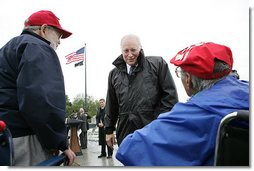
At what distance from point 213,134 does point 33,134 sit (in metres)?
0.89

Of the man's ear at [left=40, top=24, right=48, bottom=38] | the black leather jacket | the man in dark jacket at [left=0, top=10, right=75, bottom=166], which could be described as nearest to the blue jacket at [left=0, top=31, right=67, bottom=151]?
the man in dark jacket at [left=0, top=10, right=75, bottom=166]

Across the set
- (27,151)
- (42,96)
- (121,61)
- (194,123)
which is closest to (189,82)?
(194,123)

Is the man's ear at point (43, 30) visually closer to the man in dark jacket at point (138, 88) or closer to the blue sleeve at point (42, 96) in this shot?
the blue sleeve at point (42, 96)

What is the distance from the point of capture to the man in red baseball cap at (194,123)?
108cm

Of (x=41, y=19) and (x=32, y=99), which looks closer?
(x=32, y=99)

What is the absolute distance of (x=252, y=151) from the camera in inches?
42.8

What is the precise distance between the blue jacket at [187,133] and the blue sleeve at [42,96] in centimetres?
46

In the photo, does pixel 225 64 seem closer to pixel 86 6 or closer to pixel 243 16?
pixel 243 16

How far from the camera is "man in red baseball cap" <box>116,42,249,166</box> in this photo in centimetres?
108

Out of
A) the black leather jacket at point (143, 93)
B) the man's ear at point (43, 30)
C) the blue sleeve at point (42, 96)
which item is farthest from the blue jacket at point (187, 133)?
the black leather jacket at point (143, 93)

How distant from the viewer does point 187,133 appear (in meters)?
1.09

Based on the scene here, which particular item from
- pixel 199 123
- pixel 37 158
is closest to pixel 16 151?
pixel 37 158

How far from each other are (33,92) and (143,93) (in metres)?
0.89

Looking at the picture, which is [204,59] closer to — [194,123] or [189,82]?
[189,82]
